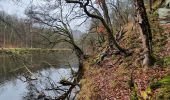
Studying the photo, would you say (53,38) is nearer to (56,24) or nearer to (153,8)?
(56,24)

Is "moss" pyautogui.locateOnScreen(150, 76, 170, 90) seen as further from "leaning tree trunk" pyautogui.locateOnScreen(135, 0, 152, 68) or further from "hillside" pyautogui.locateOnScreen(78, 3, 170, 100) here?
"leaning tree trunk" pyautogui.locateOnScreen(135, 0, 152, 68)

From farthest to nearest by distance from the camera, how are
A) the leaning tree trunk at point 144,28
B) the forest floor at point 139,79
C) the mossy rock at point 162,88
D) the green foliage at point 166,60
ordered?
the leaning tree trunk at point 144,28 → the green foliage at point 166,60 → the forest floor at point 139,79 → the mossy rock at point 162,88

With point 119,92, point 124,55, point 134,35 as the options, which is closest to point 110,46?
point 134,35

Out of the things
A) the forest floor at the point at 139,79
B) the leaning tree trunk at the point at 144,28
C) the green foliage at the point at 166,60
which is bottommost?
the forest floor at the point at 139,79

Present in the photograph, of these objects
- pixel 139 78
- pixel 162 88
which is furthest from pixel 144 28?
pixel 162 88

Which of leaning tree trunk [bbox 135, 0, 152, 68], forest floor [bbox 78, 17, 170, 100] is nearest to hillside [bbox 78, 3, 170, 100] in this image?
forest floor [bbox 78, 17, 170, 100]

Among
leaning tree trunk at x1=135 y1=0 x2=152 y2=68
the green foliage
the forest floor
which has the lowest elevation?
the forest floor

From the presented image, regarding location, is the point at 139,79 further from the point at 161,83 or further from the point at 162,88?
the point at 162,88

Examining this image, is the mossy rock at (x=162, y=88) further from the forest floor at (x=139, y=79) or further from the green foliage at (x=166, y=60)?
the green foliage at (x=166, y=60)

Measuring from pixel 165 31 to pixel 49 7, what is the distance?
47.2ft

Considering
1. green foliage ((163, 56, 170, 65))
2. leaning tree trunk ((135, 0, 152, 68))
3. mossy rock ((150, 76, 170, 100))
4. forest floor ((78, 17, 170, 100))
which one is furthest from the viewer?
leaning tree trunk ((135, 0, 152, 68))

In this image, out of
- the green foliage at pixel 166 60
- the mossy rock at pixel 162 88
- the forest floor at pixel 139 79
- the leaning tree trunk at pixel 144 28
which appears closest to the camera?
the mossy rock at pixel 162 88

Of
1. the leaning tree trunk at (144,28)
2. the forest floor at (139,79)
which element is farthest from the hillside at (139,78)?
the leaning tree trunk at (144,28)

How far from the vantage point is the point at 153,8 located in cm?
2328
